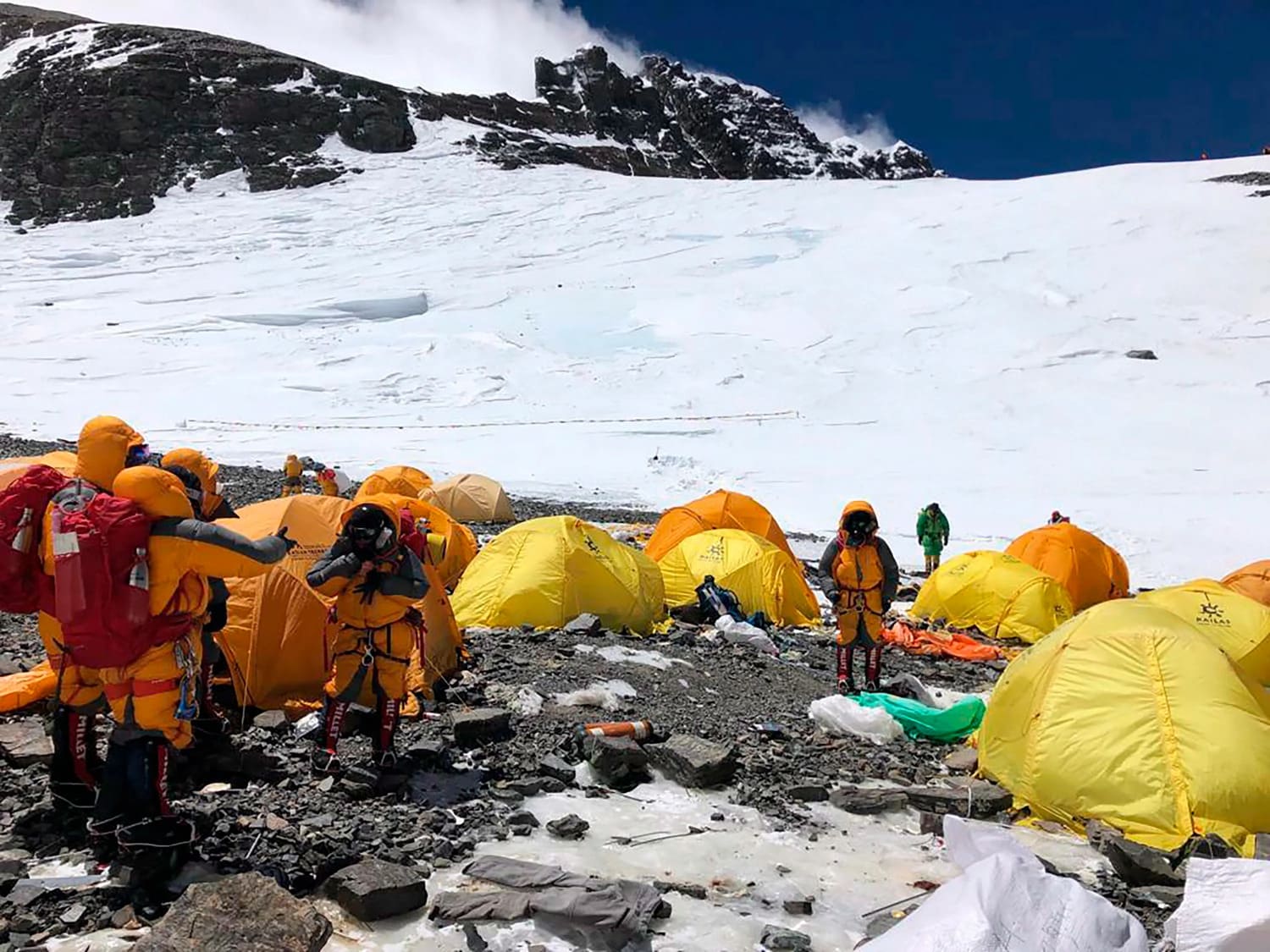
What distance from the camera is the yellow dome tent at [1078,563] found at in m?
14.5

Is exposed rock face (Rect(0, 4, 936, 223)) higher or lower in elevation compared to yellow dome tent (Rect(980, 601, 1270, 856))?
higher

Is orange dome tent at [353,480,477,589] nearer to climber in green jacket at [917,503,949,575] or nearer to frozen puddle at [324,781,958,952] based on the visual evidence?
frozen puddle at [324,781,958,952]

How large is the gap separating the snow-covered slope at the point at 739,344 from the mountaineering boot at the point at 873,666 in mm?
11370

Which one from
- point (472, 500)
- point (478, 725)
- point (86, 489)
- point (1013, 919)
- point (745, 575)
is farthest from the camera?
point (472, 500)

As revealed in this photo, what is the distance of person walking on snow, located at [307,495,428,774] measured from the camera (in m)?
5.69

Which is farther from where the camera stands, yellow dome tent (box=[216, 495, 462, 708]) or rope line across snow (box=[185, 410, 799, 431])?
rope line across snow (box=[185, 410, 799, 431])

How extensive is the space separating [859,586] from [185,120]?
289 feet

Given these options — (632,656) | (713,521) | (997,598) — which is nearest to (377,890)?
(632,656)

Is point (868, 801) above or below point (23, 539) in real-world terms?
below

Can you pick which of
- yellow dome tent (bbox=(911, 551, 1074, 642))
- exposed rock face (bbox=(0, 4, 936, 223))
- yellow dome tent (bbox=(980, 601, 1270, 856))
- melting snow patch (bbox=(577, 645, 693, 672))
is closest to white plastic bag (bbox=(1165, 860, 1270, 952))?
yellow dome tent (bbox=(980, 601, 1270, 856))

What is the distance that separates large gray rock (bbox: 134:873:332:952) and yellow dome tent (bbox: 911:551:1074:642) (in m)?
11.5

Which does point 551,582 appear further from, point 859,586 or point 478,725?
point 478,725

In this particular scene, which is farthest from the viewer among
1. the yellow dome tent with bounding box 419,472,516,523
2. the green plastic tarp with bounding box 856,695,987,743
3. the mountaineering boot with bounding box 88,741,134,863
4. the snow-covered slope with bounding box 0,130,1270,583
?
the snow-covered slope with bounding box 0,130,1270,583

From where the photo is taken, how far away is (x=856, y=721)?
786cm
